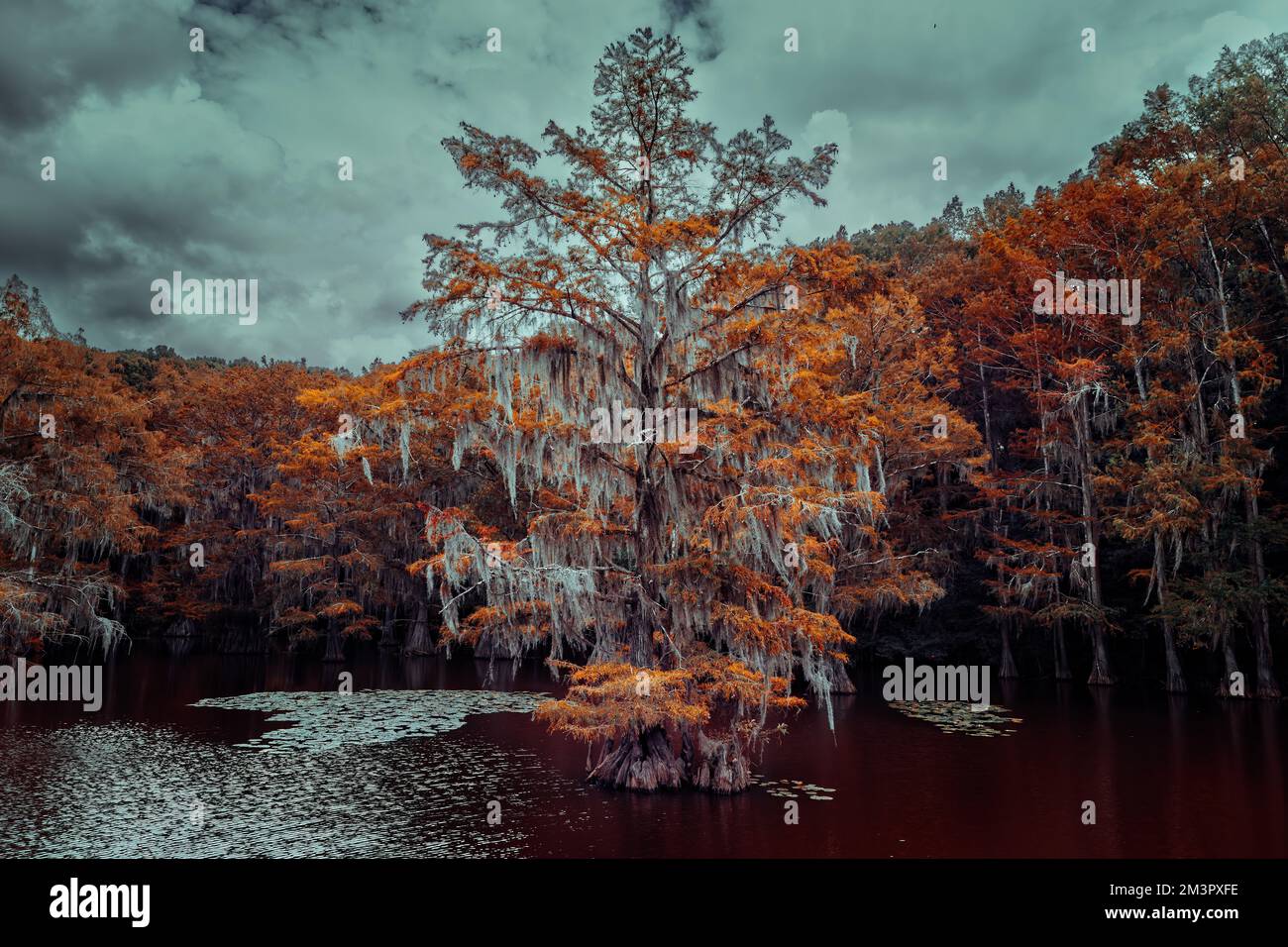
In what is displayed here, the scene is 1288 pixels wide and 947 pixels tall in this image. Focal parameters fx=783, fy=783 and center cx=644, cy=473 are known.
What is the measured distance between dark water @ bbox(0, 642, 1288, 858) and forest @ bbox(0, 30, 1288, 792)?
1.46 metres

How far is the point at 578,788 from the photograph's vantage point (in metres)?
12.0

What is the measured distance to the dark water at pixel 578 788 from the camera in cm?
913

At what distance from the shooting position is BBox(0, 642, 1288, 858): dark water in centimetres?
913

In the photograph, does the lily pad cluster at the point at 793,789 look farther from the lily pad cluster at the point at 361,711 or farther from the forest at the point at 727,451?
the lily pad cluster at the point at 361,711

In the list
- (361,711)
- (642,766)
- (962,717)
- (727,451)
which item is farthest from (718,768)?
(361,711)

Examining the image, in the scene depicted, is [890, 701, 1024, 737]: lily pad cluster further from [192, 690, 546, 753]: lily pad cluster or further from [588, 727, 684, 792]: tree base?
[192, 690, 546, 753]: lily pad cluster

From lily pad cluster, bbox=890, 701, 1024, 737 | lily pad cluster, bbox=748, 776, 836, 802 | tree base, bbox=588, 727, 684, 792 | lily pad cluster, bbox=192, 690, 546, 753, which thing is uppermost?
tree base, bbox=588, 727, 684, 792

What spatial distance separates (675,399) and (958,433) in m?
15.0

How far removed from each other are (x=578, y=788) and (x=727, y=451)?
5.62 metres

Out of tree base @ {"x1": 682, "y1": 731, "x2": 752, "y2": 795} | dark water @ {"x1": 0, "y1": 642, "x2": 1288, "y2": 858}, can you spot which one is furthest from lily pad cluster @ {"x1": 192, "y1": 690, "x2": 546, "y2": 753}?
tree base @ {"x1": 682, "y1": 731, "x2": 752, "y2": 795}

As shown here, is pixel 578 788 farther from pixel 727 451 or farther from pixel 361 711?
pixel 361 711

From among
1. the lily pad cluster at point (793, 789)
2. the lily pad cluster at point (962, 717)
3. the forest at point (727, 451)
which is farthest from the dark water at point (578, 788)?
the forest at point (727, 451)
